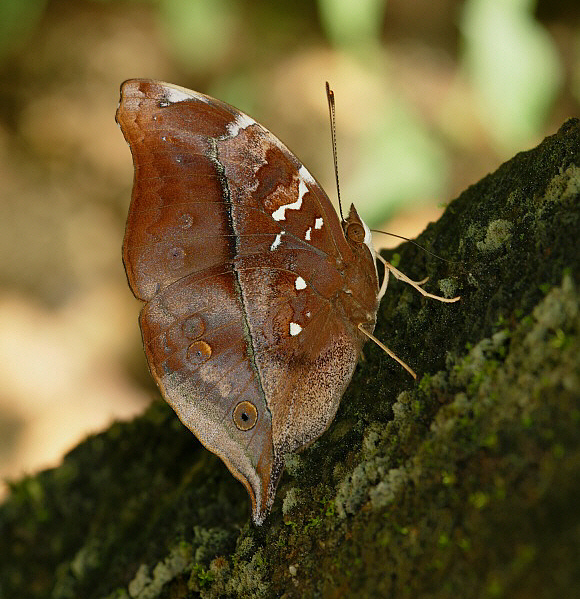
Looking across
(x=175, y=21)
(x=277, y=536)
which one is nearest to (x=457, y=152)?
(x=175, y=21)

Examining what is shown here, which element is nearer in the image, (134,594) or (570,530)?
(570,530)

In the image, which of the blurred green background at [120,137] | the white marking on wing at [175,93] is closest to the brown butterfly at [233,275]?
the white marking on wing at [175,93]

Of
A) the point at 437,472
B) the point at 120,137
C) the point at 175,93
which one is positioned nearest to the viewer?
the point at 437,472

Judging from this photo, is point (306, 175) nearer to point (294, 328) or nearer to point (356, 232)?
point (356, 232)

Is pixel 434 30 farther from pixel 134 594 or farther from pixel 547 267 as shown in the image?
pixel 134 594

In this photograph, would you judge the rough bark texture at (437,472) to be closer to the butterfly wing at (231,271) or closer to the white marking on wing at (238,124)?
the butterfly wing at (231,271)

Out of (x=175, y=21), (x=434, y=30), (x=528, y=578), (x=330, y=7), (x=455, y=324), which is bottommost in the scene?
(x=528, y=578)

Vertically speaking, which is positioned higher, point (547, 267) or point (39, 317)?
point (39, 317)

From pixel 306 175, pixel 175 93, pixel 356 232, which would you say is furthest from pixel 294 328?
pixel 175 93
